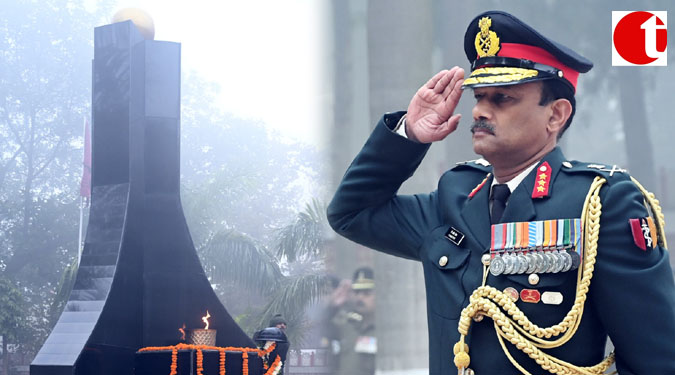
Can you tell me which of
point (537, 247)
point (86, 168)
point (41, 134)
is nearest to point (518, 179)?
point (537, 247)

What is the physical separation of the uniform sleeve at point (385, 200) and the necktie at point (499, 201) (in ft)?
0.45

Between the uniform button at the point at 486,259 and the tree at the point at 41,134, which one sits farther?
the tree at the point at 41,134

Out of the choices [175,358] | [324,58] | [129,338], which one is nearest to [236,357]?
[175,358]

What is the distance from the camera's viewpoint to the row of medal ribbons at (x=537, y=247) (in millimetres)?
1483

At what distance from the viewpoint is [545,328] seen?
1.48 m

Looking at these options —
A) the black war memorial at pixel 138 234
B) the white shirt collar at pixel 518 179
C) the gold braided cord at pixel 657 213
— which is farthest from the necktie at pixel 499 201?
the black war memorial at pixel 138 234

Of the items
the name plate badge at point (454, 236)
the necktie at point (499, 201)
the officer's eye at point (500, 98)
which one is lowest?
the name plate badge at point (454, 236)

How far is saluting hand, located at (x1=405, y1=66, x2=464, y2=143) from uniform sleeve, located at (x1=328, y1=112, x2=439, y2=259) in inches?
1.4

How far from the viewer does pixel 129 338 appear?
6914 millimetres

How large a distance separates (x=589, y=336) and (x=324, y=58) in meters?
8.21

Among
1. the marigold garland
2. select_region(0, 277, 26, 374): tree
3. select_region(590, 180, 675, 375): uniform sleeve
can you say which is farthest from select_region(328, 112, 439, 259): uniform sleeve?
select_region(0, 277, 26, 374): tree

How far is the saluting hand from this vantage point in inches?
64.2

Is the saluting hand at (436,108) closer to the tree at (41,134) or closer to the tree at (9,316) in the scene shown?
the tree at (9,316)

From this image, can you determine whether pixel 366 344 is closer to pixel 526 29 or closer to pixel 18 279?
pixel 526 29
